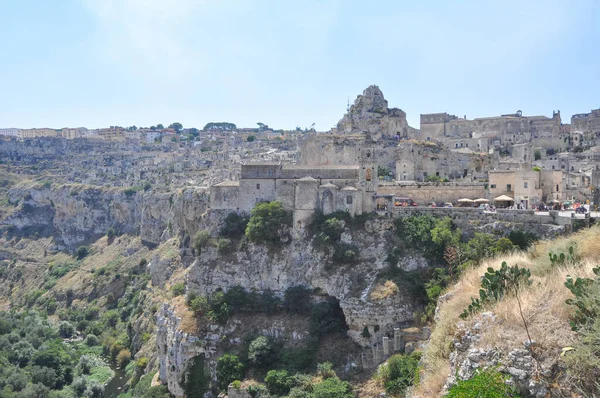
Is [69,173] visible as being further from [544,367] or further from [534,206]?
[544,367]

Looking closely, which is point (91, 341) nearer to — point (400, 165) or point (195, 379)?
point (195, 379)

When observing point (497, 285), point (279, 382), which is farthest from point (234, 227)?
point (497, 285)

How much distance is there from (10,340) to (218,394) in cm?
2548

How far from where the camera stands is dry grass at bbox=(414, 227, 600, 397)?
423 inches

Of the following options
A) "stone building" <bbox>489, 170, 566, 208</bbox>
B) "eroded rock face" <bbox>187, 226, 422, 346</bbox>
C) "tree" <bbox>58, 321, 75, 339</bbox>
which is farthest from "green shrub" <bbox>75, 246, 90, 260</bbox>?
"stone building" <bbox>489, 170, 566, 208</bbox>

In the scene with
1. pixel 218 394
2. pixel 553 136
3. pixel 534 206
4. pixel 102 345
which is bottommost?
pixel 102 345

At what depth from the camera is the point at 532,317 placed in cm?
1129

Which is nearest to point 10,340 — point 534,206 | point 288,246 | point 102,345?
point 102,345

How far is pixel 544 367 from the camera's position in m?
10.3

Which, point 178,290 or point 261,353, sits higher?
point 178,290

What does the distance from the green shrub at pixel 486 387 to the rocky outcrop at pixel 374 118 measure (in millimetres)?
38708

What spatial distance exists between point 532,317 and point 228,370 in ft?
67.5

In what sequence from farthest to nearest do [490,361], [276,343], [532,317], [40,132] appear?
[40,132] → [276,343] → [532,317] → [490,361]

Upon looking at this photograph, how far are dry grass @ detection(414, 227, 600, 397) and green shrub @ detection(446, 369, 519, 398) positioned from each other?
648 mm
